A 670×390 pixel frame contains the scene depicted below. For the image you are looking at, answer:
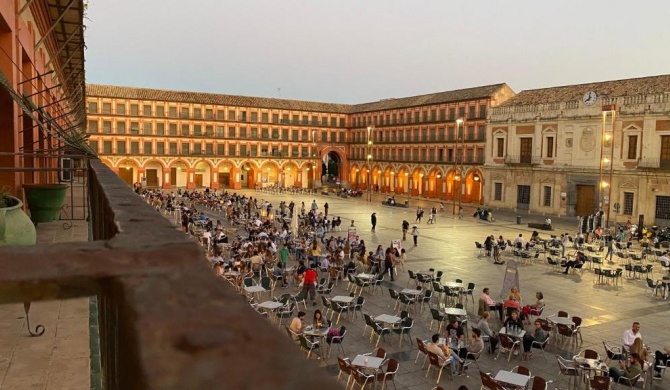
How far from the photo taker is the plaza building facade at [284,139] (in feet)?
188

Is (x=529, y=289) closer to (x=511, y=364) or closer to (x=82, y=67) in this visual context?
(x=511, y=364)

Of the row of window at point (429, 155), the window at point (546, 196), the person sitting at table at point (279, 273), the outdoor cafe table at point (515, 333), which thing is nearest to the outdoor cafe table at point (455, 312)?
the outdoor cafe table at point (515, 333)

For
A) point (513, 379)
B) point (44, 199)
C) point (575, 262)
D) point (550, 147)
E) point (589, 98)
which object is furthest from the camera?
point (550, 147)

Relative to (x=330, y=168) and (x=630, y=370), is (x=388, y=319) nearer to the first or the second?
(x=630, y=370)

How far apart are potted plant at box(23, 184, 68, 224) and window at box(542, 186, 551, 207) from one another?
40.9 meters

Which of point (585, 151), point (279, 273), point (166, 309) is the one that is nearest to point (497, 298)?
point (279, 273)

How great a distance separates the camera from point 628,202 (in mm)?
37438

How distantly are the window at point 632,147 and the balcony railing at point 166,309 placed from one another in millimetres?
41956

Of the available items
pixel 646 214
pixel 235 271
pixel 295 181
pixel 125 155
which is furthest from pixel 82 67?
pixel 295 181

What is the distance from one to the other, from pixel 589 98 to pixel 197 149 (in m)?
46.4

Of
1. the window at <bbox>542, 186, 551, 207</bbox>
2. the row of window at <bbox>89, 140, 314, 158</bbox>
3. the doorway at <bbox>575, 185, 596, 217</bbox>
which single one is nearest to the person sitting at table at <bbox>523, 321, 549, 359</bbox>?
the doorway at <bbox>575, 185, 596, 217</bbox>

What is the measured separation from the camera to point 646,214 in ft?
118

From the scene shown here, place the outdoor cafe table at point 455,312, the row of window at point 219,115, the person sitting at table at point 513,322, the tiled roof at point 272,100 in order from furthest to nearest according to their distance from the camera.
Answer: the row of window at point 219,115 < the tiled roof at point 272,100 < the outdoor cafe table at point 455,312 < the person sitting at table at point 513,322

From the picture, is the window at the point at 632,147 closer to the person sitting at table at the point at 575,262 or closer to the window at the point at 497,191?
the window at the point at 497,191
